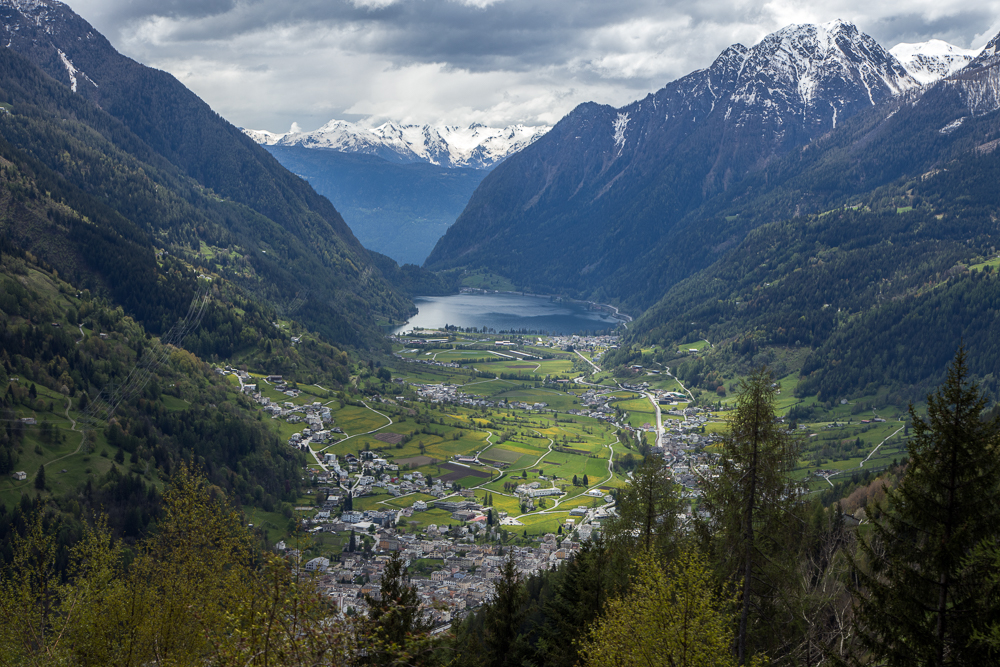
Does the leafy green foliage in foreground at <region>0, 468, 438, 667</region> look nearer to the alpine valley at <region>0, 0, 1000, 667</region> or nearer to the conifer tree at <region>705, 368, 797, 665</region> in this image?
the alpine valley at <region>0, 0, 1000, 667</region>

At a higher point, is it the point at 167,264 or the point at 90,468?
the point at 167,264

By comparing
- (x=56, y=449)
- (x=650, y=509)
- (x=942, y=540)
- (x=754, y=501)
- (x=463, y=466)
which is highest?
(x=942, y=540)

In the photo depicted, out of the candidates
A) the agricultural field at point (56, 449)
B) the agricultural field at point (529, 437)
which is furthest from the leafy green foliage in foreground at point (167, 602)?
the agricultural field at point (529, 437)

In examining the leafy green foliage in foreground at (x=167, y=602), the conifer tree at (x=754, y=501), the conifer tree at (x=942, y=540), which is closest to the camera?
the conifer tree at (x=942, y=540)

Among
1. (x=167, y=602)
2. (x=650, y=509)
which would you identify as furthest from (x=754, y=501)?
(x=167, y=602)

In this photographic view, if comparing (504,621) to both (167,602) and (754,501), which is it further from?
(167,602)

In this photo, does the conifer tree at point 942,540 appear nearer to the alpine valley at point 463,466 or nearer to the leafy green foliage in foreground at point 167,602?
the alpine valley at point 463,466

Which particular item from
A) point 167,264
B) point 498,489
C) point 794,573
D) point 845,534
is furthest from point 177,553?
point 167,264

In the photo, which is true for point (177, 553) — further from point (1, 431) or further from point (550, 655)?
point (1, 431)
